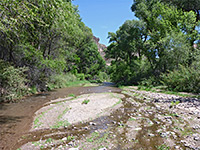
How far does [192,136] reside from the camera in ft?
16.8

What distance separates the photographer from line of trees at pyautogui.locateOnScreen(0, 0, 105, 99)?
18.6 feet

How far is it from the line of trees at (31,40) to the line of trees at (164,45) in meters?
13.9

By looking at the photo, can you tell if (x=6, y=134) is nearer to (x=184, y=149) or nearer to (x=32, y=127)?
(x=32, y=127)

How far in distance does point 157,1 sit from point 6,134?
3311cm

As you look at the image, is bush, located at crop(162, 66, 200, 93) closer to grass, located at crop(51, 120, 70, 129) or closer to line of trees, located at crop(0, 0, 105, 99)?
line of trees, located at crop(0, 0, 105, 99)

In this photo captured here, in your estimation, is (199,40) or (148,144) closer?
(148,144)

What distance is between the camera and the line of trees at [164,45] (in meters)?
17.3

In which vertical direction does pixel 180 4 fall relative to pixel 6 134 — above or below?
above

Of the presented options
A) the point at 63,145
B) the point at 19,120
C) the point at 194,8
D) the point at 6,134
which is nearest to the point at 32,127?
the point at 6,134

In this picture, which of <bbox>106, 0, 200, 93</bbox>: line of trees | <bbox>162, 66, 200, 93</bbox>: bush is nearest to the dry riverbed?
<bbox>162, 66, 200, 93</bbox>: bush

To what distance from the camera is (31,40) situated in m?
15.1

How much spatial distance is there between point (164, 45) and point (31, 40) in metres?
19.7

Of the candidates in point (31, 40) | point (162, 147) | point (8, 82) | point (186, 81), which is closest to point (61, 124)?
point (162, 147)

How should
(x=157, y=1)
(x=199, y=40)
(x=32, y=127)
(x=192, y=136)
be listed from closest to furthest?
(x=192, y=136), (x=32, y=127), (x=199, y=40), (x=157, y=1)
